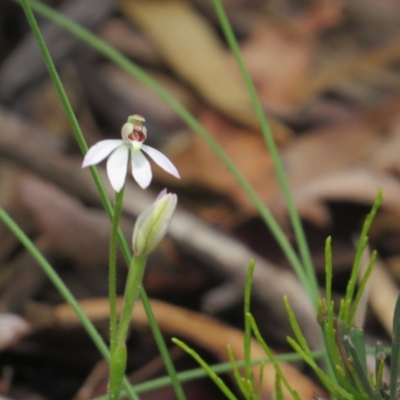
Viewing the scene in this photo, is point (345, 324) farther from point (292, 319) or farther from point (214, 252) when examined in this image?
point (214, 252)

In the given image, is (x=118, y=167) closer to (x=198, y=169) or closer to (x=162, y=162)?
(x=162, y=162)

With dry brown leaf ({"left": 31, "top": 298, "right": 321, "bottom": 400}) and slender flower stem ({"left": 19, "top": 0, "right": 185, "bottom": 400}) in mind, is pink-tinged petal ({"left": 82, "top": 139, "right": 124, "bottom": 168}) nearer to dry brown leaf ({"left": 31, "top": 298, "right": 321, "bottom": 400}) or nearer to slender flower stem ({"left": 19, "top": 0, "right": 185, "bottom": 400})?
slender flower stem ({"left": 19, "top": 0, "right": 185, "bottom": 400})

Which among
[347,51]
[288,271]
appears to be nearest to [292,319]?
[288,271]

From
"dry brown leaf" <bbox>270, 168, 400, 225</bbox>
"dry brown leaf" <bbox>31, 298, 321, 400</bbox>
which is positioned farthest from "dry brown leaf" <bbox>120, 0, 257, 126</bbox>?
"dry brown leaf" <bbox>31, 298, 321, 400</bbox>

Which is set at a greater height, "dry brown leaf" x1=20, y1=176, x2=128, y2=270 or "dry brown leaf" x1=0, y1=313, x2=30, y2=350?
"dry brown leaf" x1=20, y1=176, x2=128, y2=270

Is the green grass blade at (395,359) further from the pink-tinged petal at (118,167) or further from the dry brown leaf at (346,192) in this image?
the dry brown leaf at (346,192)

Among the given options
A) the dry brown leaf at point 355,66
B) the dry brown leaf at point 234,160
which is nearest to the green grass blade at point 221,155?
the dry brown leaf at point 234,160

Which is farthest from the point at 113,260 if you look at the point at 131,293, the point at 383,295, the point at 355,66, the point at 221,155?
the point at 355,66
